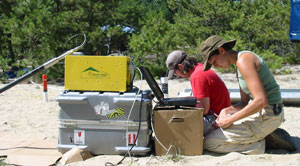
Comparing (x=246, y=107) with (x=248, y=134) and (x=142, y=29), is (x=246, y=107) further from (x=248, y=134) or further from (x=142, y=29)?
(x=142, y=29)

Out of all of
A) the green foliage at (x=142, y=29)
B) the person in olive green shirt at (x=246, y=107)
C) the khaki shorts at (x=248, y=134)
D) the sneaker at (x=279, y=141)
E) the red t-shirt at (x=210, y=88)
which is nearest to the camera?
the person in olive green shirt at (x=246, y=107)

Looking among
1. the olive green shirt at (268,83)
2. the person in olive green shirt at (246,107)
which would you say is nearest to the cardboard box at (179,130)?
the person in olive green shirt at (246,107)

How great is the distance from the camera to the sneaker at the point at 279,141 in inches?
139

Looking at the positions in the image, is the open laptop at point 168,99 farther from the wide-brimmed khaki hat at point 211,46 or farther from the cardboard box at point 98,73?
the wide-brimmed khaki hat at point 211,46

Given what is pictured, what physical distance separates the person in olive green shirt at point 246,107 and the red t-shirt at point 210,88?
185mm

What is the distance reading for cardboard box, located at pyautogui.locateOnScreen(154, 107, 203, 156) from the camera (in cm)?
333

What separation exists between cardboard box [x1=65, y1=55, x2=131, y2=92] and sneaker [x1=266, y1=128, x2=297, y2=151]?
165 cm

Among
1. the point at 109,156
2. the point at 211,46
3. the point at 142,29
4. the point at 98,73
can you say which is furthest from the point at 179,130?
the point at 142,29

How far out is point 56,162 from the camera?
3.49m

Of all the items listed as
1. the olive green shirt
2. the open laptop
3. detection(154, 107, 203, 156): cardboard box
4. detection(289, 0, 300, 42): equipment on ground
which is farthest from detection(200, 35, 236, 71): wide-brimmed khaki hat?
detection(289, 0, 300, 42): equipment on ground

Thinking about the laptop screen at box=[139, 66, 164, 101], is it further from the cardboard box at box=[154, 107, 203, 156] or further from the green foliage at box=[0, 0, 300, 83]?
the green foliage at box=[0, 0, 300, 83]

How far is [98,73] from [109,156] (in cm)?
90

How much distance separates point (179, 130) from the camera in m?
3.38

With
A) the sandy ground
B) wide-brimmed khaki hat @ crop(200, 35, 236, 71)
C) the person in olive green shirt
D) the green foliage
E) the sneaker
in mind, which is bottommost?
the sandy ground
